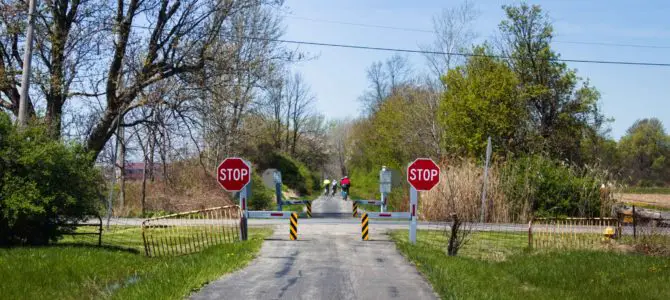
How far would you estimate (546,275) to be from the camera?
13.1m

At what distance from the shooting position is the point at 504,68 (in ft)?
122

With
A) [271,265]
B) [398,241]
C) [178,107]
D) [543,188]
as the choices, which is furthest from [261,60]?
[271,265]

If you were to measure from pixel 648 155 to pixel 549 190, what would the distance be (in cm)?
8033

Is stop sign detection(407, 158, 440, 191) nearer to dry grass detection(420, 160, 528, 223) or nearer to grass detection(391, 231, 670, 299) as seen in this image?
grass detection(391, 231, 670, 299)

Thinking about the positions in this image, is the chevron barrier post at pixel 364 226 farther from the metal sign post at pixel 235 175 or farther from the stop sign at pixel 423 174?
the metal sign post at pixel 235 175

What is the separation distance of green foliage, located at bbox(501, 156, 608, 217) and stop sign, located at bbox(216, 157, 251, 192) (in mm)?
14596

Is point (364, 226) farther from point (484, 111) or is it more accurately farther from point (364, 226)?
point (484, 111)

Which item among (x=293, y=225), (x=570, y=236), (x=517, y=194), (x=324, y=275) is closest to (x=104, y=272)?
(x=324, y=275)

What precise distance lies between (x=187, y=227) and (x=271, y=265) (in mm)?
6703

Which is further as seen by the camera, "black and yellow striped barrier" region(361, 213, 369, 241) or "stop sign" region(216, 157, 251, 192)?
"black and yellow striped barrier" region(361, 213, 369, 241)

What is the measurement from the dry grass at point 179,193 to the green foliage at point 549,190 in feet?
44.8

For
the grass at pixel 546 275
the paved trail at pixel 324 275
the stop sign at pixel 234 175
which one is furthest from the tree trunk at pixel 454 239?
the stop sign at pixel 234 175

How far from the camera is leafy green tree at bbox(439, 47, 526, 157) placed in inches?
1405

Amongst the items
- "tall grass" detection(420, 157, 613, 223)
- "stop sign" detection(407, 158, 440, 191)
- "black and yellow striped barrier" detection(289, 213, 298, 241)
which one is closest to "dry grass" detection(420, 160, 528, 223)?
"tall grass" detection(420, 157, 613, 223)
